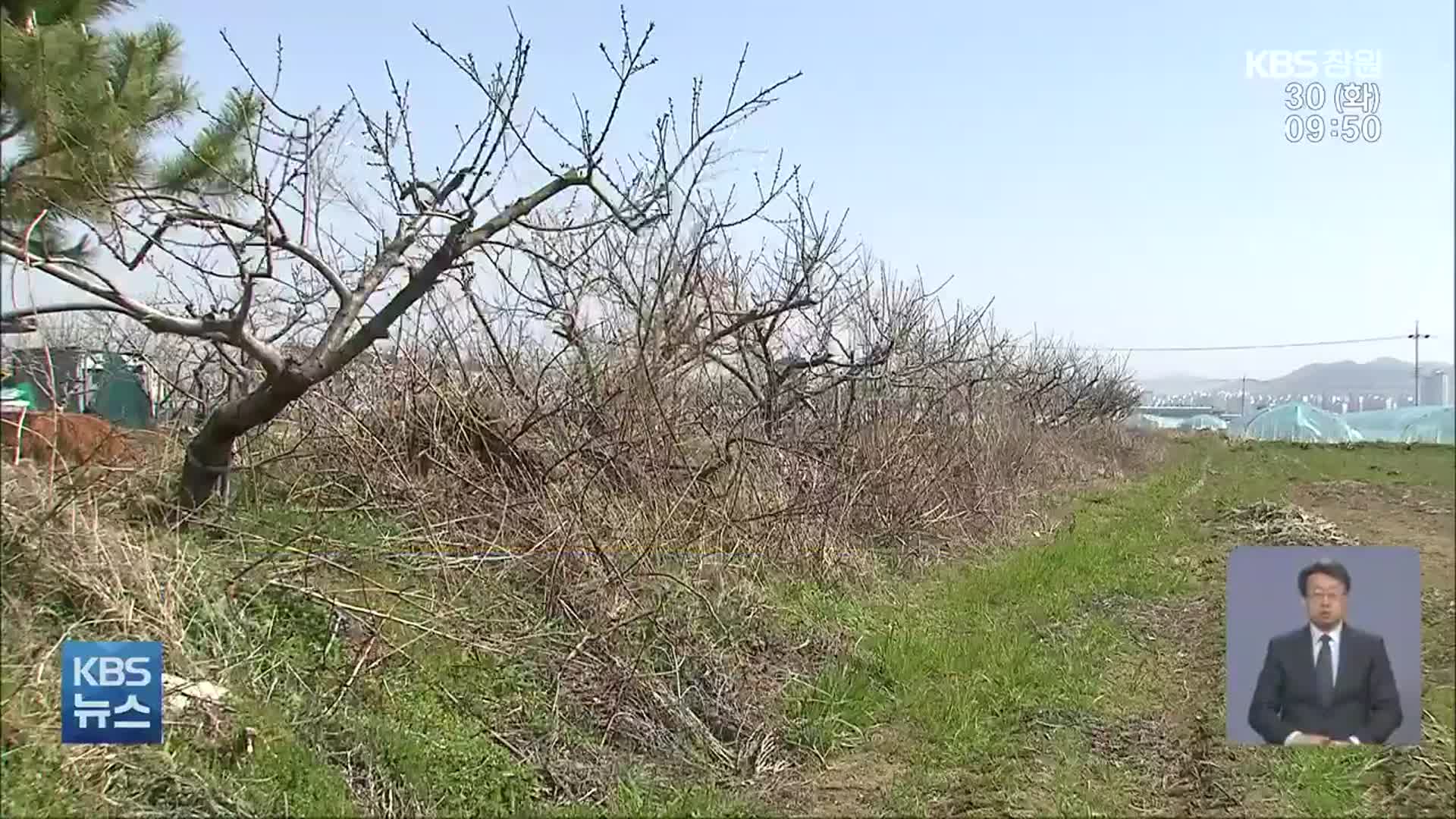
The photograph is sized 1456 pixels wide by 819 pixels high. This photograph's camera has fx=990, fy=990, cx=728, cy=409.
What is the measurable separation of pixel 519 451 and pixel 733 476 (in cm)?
132

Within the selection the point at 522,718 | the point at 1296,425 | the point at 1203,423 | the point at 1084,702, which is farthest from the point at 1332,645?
the point at 1203,423

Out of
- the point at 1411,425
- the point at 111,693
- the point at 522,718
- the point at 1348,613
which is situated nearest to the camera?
the point at 1348,613

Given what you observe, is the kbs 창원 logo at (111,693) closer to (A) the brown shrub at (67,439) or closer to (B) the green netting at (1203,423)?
(A) the brown shrub at (67,439)

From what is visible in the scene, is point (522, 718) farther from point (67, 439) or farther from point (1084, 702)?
point (1084, 702)

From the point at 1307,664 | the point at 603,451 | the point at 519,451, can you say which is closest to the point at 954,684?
the point at 1307,664

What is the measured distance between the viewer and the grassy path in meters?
2.97

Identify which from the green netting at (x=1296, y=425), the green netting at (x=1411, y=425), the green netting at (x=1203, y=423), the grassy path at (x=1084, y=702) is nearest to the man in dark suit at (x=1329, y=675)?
the grassy path at (x=1084, y=702)

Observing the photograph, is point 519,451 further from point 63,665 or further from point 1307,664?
point 1307,664

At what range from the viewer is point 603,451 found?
5.13 metres

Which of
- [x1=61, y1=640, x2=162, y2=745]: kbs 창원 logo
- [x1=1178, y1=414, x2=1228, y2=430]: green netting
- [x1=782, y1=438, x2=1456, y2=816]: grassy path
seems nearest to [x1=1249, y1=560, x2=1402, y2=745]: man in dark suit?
[x1=782, y1=438, x2=1456, y2=816]: grassy path

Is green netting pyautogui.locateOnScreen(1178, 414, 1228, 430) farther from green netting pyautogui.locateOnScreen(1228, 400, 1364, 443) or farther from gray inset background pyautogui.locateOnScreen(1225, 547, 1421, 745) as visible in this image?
gray inset background pyautogui.locateOnScreen(1225, 547, 1421, 745)

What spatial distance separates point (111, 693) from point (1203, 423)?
10010 millimetres

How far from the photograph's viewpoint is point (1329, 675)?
261 cm

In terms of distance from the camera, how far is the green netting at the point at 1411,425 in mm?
2666
